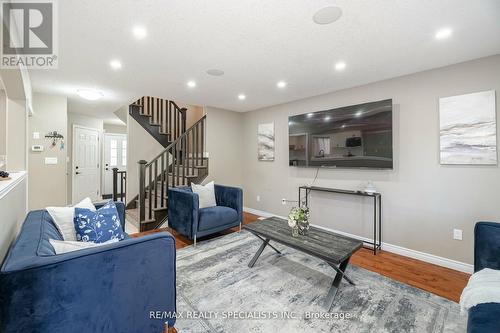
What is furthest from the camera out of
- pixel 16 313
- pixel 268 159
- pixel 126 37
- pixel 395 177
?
pixel 268 159

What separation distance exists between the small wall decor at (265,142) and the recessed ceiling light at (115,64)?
291 cm

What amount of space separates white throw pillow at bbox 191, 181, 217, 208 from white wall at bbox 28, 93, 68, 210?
2.55 metres

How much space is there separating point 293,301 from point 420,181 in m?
2.25

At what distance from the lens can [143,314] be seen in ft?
4.47

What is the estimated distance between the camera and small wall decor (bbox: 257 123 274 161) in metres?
4.77

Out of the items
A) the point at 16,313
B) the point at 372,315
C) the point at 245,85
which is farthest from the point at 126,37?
the point at 372,315

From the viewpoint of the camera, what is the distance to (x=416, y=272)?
2541 mm

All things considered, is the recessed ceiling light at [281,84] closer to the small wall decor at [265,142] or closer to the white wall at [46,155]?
the small wall decor at [265,142]

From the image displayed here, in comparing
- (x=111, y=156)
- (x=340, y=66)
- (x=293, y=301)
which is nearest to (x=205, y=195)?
(x=293, y=301)

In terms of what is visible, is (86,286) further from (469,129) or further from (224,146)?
(224,146)

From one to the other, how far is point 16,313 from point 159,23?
2077 mm

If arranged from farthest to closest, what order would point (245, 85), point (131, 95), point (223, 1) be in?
1. point (131, 95)
2. point (245, 85)
3. point (223, 1)

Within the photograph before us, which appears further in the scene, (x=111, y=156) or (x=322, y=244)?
(x=111, y=156)

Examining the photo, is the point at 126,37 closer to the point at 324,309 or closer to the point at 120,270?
the point at 120,270
